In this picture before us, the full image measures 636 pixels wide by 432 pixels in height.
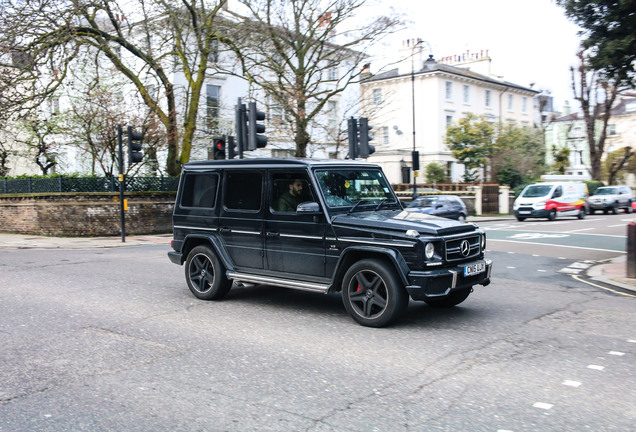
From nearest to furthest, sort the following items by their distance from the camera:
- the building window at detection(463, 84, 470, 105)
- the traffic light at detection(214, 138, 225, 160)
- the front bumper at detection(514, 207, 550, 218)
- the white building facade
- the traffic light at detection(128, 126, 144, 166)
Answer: the traffic light at detection(214, 138, 225, 160) → the traffic light at detection(128, 126, 144, 166) → the front bumper at detection(514, 207, 550, 218) → the white building facade → the building window at detection(463, 84, 470, 105)

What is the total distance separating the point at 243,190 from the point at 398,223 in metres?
2.49

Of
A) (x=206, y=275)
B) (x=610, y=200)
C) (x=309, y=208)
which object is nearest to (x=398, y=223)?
(x=309, y=208)

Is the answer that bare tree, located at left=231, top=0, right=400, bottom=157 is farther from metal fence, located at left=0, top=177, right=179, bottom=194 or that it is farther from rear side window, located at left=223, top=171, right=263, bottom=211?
rear side window, located at left=223, top=171, right=263, bottom=211

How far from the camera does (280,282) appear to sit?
7.56m

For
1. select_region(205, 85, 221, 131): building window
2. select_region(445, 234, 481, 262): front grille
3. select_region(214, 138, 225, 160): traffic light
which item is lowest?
select_region(445, 234, 481, 262): front grille

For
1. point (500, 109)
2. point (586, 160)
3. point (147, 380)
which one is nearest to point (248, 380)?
point (147, 380)

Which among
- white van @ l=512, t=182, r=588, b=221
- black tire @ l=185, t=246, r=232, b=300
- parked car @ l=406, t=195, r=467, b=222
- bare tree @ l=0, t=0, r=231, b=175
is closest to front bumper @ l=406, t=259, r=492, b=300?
black tire @ l=185, t=246, r=232, b=300

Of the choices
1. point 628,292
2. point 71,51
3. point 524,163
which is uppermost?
point 71,51

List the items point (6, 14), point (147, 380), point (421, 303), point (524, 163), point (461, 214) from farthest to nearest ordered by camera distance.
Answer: point (524, 163) < point (461, 214) < point (6, 14) < point (421, 303) < point (147, 380)

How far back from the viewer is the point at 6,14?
Answer: 18812 millimetres

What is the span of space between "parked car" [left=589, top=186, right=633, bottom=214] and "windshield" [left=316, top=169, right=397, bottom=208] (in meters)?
36.1

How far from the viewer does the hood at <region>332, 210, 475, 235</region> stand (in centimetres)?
661

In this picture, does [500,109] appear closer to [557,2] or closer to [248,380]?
[557,2]

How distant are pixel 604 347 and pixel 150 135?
70.0 feet
